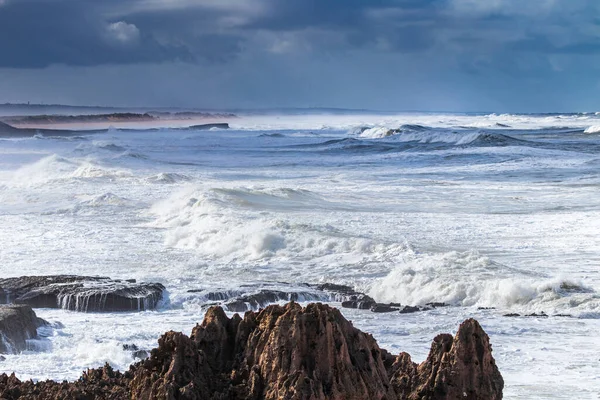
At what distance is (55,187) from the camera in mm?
34562

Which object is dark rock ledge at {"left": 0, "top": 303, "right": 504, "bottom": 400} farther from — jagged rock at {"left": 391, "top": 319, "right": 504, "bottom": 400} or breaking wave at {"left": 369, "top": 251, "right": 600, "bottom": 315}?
breaking wave at {"left": 369, "top": 251, "right": 600, "bottom": 315}

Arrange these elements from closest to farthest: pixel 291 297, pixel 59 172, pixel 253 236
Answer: pixel 291 297
pixel 253 236
pixel 59 172

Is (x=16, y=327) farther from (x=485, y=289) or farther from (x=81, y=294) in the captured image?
(x=485, y=289)

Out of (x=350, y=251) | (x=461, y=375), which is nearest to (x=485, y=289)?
(x=350, y=251)

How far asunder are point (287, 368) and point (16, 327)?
21.2 feet

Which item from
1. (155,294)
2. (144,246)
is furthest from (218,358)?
(144,246)

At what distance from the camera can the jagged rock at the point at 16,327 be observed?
1016 cm

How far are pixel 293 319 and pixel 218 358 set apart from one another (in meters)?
0.54

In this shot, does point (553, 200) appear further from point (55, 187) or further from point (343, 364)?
point (343, 364)

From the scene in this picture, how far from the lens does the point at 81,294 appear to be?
13180 millimetres

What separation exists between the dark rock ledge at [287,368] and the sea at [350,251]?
3.42m

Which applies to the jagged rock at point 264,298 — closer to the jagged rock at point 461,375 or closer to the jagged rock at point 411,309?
the jagged rock at point 411,309

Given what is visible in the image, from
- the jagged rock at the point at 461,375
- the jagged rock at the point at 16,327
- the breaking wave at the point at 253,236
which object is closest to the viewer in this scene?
the jagged rock at the point at 461,375

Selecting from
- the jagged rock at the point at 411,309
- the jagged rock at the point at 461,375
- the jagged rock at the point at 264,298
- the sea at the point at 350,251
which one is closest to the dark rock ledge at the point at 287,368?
the jagged rock at the point at 461,375
